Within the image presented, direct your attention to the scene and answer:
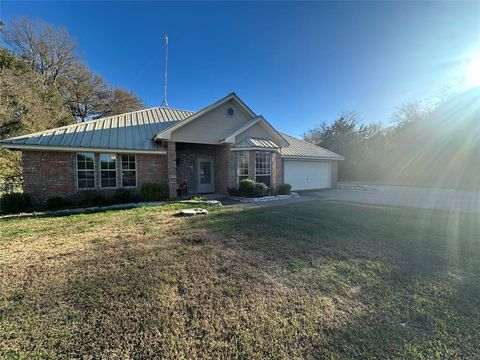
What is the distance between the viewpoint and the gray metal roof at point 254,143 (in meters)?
13.3

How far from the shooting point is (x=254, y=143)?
13.6 meters

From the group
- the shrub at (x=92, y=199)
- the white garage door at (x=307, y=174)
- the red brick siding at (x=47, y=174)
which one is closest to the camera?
the red brick siding at (x=47, y=174)

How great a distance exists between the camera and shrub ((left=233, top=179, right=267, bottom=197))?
12.6 metres

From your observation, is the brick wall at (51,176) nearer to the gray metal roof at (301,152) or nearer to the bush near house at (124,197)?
the bush near house at (124,197)

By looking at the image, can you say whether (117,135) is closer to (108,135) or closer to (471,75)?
(108,135)

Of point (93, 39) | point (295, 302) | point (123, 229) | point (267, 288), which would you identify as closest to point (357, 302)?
point (295, 302)

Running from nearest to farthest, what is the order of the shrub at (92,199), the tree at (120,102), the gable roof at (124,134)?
1. the gable roof at (124,134)
2. the shrub at (92,199)
3. the tree at (120,102)

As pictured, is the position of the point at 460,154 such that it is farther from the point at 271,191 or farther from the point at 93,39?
the point at 93,39

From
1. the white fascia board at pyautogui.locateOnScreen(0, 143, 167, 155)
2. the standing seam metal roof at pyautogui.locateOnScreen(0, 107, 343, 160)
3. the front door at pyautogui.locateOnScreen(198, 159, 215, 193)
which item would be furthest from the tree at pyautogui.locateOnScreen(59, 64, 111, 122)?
the front door at pyautogui.locateOnScreen(198, 159, 215, 193)

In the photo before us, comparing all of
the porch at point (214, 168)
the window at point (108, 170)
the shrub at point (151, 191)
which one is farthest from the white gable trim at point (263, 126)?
the window at point (108, 170)

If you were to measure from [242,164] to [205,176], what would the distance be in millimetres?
3173

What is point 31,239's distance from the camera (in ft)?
18.1

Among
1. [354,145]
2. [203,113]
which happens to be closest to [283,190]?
[203,113]

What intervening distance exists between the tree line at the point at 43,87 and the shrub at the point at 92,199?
492 inches
